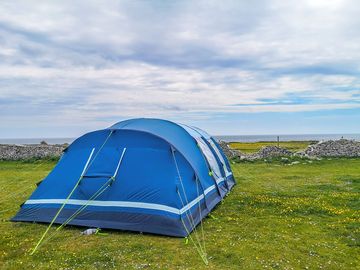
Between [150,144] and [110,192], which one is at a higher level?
[150,144]

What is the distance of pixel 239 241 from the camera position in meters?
7.50

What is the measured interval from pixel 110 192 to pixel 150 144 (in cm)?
153

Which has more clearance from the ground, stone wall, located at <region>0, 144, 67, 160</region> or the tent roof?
the tent roof

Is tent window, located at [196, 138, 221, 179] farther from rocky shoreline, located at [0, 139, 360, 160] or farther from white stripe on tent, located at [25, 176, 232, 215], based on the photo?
rocky shoreline, located at [0, 139, 360, 160]

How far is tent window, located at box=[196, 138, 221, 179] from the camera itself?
451 inches

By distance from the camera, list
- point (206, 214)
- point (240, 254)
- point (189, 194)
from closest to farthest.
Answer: point (240, 254) < point (189, 194) < point (206, 214)

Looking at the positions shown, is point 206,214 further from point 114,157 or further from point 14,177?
point 14,177

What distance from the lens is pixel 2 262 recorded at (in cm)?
651

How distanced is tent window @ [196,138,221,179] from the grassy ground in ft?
3.23

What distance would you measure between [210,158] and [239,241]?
4.63 metres

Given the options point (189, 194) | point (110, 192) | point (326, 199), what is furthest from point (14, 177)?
point (326, 199)

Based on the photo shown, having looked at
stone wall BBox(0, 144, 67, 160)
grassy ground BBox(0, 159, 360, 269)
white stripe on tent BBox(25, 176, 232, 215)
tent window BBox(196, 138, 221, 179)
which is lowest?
grassy ground BBox(0, 159, 360, 269)

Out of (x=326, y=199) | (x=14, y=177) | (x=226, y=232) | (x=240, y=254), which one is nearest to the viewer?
(x=240, y=254)

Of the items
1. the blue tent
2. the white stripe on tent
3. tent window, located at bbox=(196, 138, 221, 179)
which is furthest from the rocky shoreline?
the white stripe on tent
